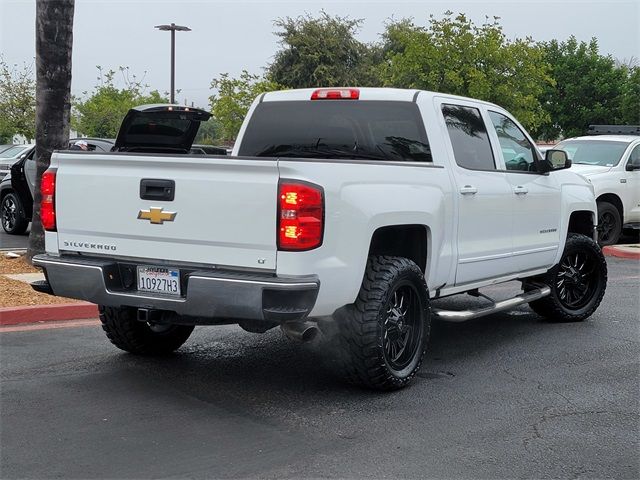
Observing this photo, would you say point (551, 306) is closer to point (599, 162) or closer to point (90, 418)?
point (90, 418)

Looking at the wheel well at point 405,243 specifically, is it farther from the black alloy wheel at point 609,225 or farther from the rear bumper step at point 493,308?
the black alloy wheel at point 609,225

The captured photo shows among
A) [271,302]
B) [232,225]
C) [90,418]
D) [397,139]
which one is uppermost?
[397,139]

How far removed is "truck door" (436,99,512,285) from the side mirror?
79 centimetres

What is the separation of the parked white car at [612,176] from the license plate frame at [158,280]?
10.3 metres

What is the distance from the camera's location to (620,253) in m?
14.0

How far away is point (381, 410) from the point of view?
17.7 ft

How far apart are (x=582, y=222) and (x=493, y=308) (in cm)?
242

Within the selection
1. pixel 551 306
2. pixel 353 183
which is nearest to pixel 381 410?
pixel 353 183

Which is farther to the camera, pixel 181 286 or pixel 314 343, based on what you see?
pixel 314 343

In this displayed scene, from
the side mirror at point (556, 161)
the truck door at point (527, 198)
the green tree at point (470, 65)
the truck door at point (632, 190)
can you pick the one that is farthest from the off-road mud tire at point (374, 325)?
the green tree at point (470, 65)

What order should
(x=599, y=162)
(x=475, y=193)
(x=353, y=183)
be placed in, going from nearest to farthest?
(x=353, y=183), (x=475, y=193), (x=599, y=162)

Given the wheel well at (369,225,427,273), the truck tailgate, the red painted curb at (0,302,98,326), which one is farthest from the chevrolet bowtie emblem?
the red painted curb at (0,302,98,326)

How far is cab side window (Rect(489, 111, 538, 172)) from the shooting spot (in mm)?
7441

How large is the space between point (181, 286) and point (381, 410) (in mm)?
1465
